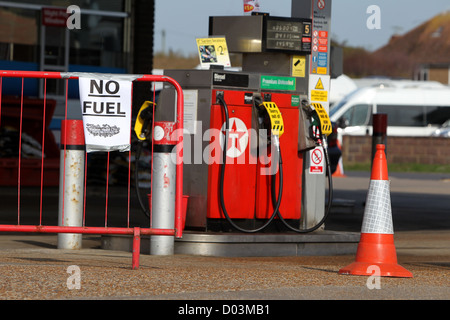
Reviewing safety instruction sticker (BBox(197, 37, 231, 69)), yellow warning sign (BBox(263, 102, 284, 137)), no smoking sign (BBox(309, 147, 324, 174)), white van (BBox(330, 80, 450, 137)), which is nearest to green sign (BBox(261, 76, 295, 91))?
yellow warning sign (BBox(263, 102, 284, 137))

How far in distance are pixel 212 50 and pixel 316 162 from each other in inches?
65.0

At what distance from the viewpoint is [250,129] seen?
32.2 ft

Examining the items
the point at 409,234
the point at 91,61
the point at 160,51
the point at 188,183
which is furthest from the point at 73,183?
the point at 160,51

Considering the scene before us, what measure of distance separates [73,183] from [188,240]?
46.5 inches

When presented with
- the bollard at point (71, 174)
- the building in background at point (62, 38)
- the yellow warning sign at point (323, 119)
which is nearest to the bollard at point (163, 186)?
the bollard at point (71, 174)

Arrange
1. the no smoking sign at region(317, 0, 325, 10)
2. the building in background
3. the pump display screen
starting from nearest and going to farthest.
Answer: the pump display screen → the no smoking sign at region(317, 0, 325, 10) → the building in background

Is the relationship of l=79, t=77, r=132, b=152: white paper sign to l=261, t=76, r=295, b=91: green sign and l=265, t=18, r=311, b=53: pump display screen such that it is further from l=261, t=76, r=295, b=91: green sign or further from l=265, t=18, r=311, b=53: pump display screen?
l=265, t=18, r=311, b=53: pump display screen

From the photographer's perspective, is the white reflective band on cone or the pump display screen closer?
the white reflective band on cone

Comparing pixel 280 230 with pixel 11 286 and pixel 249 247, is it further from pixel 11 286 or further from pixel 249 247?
pixel 11 286

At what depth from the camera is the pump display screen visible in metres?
10.2

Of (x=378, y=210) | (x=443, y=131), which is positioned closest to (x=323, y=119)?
(x=378, y=210)

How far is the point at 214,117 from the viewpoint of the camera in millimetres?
9625

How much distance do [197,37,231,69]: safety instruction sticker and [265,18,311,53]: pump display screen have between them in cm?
54

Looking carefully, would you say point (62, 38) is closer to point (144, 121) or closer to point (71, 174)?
point (144, 121)
